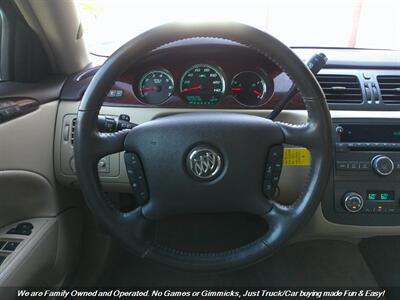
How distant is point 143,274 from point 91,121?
1051 mm

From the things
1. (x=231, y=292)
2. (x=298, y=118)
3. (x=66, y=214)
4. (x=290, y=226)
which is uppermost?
(x=298, y=118)

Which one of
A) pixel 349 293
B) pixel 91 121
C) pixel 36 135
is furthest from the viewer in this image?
pixel 349 293

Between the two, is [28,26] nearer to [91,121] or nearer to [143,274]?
[91,121]

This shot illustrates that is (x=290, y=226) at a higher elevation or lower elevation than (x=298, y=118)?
lower

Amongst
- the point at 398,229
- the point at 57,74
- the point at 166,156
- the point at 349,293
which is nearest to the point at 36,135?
the point at 57,74

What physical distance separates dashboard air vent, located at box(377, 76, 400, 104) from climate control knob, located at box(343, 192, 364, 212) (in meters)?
0.35

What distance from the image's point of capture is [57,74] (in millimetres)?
1512

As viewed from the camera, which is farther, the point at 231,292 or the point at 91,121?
the point at 231,292

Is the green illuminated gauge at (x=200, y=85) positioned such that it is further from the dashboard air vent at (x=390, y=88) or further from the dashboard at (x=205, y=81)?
the dashboard air vent at (x=390, y=88)

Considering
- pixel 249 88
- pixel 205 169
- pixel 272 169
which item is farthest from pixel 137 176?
pixel 249 88

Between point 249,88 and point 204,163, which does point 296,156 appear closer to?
point 249,88

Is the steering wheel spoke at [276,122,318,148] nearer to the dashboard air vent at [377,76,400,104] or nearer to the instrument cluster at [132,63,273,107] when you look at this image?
the instrument cluster at [132,63,273,107]

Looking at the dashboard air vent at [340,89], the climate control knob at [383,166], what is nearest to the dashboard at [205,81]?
the dashboard air vent at [340,89]

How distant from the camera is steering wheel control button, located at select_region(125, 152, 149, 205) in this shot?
103 cm
